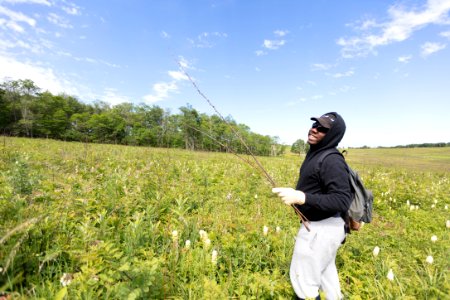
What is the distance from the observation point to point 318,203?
1.97 metres

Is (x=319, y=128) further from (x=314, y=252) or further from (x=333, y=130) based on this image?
(x=314, y=252)

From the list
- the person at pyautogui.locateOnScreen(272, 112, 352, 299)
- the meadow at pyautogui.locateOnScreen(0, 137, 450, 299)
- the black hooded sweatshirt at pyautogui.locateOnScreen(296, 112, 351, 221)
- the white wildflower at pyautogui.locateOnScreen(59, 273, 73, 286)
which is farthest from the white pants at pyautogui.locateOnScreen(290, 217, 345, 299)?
the white wildflower at pyautogui.locateOnScreen(59, 273, 73, 286)

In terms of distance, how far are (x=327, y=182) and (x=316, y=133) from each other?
51cm

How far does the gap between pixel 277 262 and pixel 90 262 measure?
8.17 ft

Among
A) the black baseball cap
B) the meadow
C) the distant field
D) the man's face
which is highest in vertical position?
the black baseball cap

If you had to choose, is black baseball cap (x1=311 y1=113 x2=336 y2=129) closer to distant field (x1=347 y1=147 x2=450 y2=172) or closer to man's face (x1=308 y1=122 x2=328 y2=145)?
man's face (x1=308 y1=122 x2=328 y2=145)

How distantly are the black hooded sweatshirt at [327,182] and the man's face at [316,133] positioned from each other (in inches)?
1.4

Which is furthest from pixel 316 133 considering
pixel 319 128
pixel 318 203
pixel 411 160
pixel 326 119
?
pixel 411 160

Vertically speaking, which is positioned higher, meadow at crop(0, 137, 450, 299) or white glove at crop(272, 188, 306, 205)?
white glove at crop(272, 188, 306, 205)

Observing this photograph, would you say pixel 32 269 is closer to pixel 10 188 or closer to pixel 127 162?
pixel 10 188

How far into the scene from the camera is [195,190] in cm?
613

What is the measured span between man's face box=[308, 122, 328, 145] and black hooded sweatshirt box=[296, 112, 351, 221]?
4 cm

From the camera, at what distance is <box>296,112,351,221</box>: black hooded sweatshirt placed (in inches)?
76.6

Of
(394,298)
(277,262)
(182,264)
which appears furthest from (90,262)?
(394,298)
